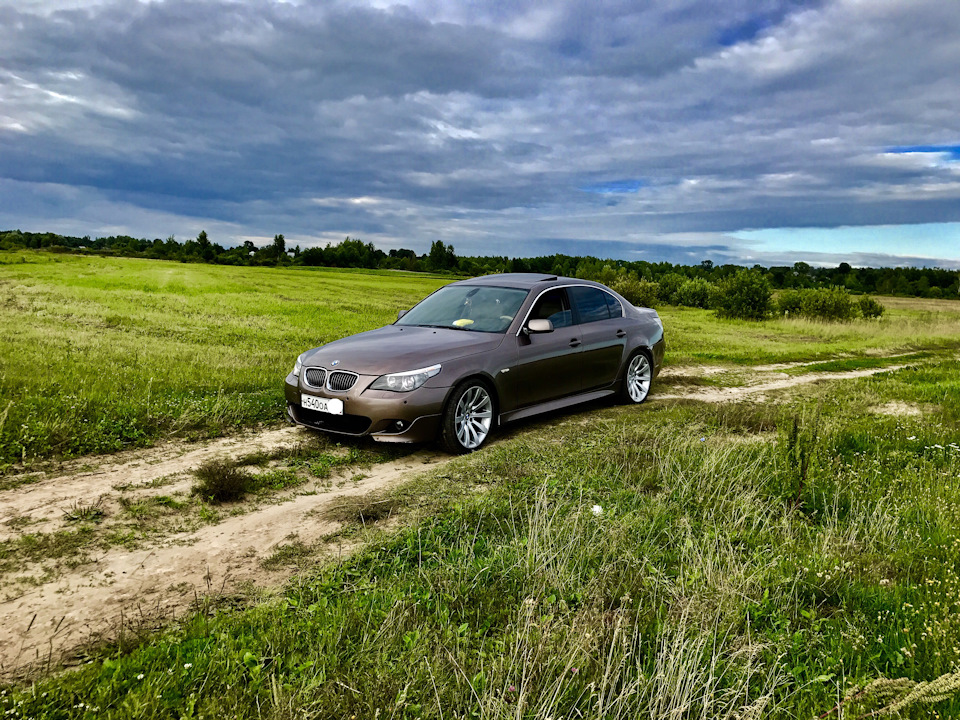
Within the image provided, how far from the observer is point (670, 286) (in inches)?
2040

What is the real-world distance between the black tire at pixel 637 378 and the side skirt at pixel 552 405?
330mm

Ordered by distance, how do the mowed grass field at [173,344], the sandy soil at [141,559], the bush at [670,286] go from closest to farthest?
1. the sandy soil at [141,559]
2. the mowed grass field at [173,344]
3. the bush at [670,286]

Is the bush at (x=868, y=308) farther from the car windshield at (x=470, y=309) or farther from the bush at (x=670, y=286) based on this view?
the car windshield at (x=470, y=309)

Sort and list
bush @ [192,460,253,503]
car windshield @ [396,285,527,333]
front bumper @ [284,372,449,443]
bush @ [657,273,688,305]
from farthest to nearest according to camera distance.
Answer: bush @ [657,273,688,305]
car windshield @ [396,285,527,333]
front bumper @ [284,372,449,443]
bush @ [192,460,253,503]

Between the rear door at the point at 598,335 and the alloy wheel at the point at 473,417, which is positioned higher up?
the rear door at the point at 598,335

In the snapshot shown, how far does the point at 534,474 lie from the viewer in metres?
5.94

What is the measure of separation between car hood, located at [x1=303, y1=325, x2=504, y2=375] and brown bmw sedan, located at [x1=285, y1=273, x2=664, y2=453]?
0.01 metres

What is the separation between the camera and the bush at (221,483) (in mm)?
5453

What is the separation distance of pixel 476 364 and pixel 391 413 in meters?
1.06

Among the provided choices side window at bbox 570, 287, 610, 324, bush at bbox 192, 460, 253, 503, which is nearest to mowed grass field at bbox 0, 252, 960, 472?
bush at bbox 192, 460, 253, 503

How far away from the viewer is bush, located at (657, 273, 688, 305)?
49997mm

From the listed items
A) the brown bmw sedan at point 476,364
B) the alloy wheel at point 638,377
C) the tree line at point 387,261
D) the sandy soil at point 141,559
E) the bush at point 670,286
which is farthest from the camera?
the tree line at point 387,261

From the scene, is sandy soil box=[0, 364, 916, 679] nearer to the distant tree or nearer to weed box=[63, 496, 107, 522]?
weed box=[63, 496, 107, 522]

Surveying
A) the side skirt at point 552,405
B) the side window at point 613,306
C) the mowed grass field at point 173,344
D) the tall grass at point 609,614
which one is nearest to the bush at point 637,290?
the mowed grass field at point 173,344
